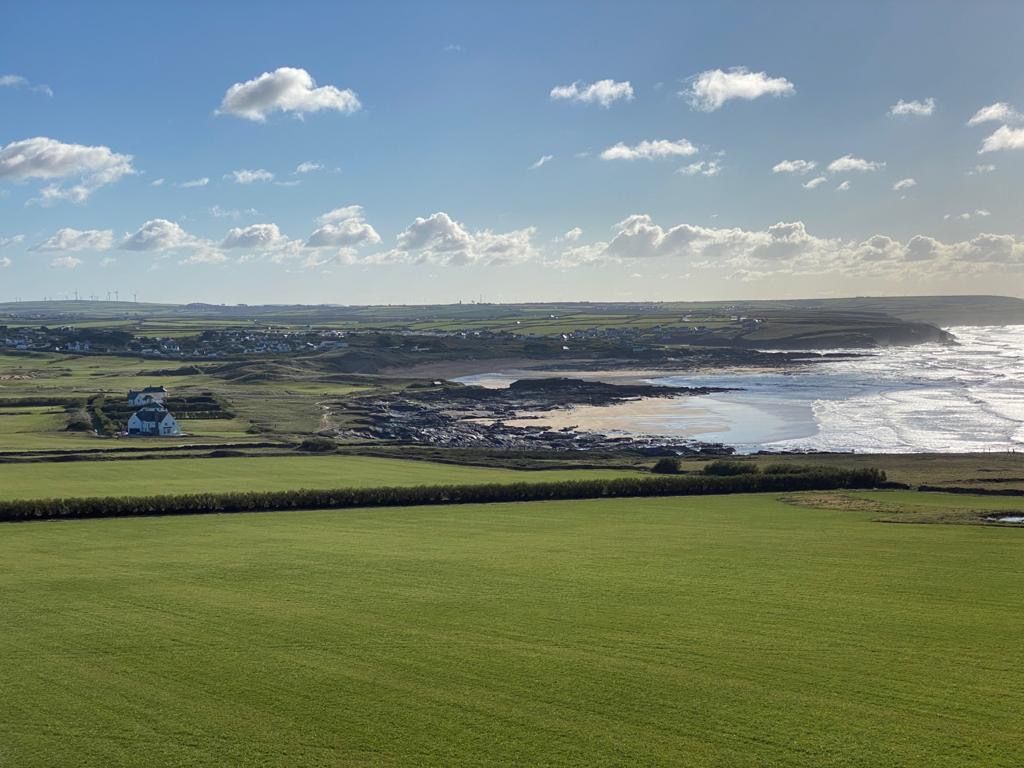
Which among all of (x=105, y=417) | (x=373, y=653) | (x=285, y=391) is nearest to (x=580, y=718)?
(x=373, y=653)

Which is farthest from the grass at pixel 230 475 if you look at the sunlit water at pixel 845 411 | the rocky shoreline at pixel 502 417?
the sunlit water at pixel 845 411

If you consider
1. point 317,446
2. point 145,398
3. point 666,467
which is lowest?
point 317,446

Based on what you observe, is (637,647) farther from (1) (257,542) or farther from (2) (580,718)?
(1) (257,542)

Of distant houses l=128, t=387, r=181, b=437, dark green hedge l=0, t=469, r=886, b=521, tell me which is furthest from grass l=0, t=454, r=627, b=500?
distant houses l=128, t=387, r=181, b=437

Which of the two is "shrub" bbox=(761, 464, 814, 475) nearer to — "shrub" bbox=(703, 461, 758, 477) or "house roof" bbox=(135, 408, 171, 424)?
"shrub" bbox=(703, 461, 758, 477)

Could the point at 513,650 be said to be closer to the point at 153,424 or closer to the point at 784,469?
the point at 784,469

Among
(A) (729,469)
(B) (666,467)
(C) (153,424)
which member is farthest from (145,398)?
(A) (729,469)
